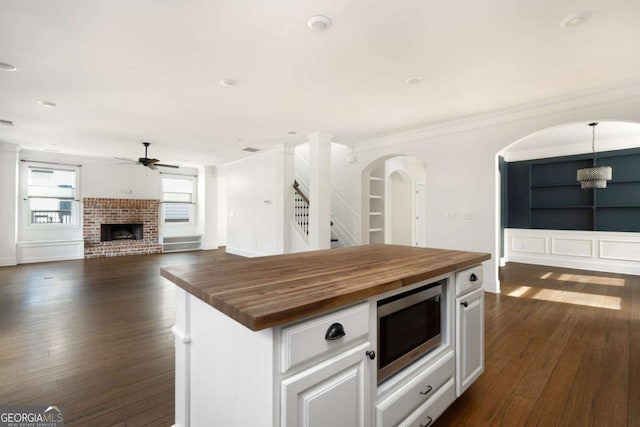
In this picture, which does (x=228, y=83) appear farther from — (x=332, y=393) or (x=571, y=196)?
(x=571, y=196)

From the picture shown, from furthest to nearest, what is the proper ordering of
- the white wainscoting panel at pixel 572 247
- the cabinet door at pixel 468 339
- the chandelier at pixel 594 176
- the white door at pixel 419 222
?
the white door at pixel 419 222, the white wainscoting panel at pixel 572 247, the chandelier at pixel 594 176, the cabinet door at pixel 468 339

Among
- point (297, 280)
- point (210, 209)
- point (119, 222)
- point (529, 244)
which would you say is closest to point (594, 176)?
point (529, 244)

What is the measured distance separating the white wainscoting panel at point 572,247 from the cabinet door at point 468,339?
6047mm

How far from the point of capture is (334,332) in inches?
41.8

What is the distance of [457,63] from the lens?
2914 mm

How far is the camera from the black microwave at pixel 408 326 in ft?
4.53

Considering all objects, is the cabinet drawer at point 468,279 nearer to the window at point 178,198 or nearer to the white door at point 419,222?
the white door at point 419,222

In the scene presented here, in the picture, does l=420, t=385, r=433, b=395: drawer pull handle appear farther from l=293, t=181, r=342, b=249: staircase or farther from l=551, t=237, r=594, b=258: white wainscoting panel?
l=551, t=237, r=594, b=258: white wainscoting panel

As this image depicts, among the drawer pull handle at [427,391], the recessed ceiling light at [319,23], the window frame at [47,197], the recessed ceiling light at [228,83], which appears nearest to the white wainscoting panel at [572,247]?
the drawer pull handle at [427,391]

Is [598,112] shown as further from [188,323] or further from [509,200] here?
[188,323]

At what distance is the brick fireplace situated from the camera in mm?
7832

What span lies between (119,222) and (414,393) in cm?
908

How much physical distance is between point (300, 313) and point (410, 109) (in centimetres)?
396

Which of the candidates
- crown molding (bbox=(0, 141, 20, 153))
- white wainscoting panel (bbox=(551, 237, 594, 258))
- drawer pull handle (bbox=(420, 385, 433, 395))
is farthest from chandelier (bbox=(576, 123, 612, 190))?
crown molding (bbox=(0, 141, 20, 153))
